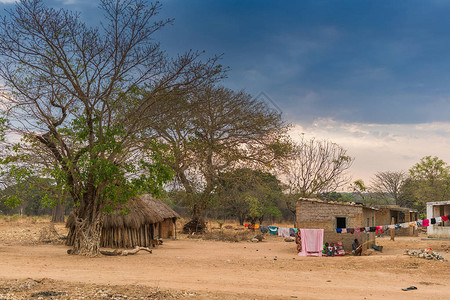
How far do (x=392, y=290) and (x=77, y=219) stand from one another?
11295 millimetres

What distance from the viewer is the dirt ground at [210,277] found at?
8.66m

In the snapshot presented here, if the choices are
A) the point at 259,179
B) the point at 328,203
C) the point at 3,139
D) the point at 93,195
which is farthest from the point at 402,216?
the point at 3,139

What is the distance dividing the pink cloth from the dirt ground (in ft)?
9.80

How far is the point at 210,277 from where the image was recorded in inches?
443

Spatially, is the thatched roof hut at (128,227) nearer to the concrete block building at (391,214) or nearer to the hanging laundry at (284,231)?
the hanging laundry at (284,231)

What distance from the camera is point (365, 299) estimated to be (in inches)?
342

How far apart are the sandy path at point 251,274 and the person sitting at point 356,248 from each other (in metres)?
3.17

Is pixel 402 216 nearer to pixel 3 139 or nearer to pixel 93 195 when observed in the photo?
pixel 93 195

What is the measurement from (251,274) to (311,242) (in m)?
7.11

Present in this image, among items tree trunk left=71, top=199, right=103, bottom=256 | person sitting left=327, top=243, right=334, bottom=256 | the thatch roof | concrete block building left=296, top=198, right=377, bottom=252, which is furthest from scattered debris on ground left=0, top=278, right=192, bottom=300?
concrete block building left=296, top=198, right=377, bottom=252

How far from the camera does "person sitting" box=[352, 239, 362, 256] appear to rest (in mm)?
18406

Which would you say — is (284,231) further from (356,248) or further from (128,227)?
(128,227)

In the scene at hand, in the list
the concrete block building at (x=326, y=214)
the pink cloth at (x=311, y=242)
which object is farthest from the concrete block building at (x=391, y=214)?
the pink cloth at (x=311, y=242)

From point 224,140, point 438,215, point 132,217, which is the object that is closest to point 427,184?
point 438,215
